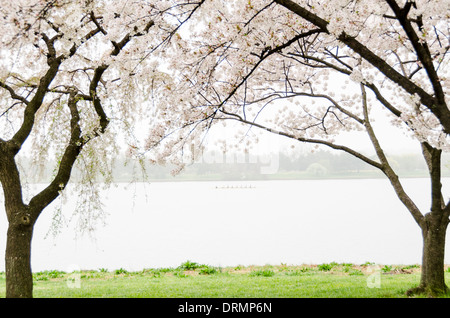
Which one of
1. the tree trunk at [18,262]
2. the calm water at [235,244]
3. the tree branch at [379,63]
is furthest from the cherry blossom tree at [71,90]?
the calm water at [235,244]

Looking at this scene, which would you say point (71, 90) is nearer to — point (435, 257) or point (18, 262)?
point (18, 262)

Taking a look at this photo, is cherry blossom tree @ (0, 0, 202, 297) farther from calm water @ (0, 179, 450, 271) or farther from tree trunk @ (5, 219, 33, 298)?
calm water @ (0, 179, 450, 271)

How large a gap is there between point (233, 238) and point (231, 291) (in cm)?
1347

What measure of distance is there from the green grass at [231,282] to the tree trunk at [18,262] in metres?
1.67

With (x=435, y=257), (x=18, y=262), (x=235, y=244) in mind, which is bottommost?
(x=235, y=244)

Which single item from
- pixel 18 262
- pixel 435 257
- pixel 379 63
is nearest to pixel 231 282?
pixel 435 257

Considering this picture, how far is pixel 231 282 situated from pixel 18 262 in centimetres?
405

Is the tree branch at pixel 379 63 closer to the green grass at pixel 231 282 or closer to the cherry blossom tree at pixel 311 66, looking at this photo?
the cherry blossom tree at pixel 311 66

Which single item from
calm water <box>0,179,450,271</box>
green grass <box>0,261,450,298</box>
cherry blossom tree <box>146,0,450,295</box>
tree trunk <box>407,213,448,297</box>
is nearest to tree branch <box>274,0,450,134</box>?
cherry blossom tree <box>146,0,450,295</box>

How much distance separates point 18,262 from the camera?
210 inches

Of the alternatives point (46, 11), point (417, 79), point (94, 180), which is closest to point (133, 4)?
point (46, 11)

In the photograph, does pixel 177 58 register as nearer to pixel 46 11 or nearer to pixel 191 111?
pixel 191 111

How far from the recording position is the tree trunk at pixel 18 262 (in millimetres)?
5340
